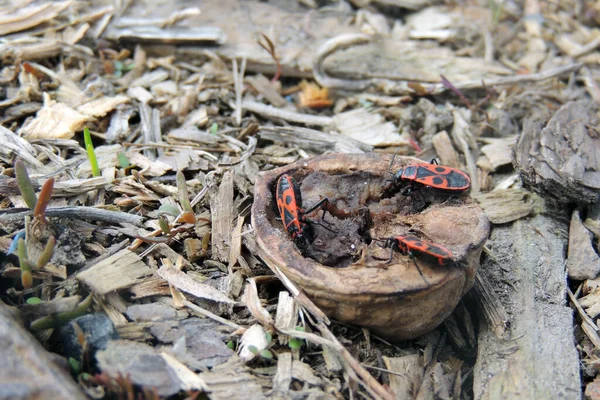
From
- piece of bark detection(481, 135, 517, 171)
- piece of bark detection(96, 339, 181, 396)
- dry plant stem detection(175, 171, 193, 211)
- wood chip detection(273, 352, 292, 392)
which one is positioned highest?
dry plant stem detection(175, 171, 193, 211)

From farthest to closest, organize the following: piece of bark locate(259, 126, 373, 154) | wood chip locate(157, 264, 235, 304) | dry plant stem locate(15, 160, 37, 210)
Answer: piece of bark locate(259, 126, 373, 154) < wood chip locate(157, 264, 235, 304) < dry plant stem locate(15, 160, 37, 210)

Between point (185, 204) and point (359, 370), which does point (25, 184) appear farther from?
point (359, 370)

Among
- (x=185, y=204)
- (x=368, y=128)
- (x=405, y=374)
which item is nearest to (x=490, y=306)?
(x=405, y=374)

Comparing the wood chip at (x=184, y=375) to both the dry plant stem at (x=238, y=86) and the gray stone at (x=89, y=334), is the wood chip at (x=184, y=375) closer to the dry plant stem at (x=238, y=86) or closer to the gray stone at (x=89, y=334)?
the gray stone at (x=89, y=334)

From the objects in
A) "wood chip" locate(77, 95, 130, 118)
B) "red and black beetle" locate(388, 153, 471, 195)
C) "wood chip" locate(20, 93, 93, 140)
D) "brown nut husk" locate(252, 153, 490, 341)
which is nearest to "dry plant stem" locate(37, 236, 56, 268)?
"brown nut husk" locate(252, 153, 490, 341)

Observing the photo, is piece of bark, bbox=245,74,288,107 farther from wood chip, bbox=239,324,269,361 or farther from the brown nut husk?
wood chip, bbox=239,324,269,361

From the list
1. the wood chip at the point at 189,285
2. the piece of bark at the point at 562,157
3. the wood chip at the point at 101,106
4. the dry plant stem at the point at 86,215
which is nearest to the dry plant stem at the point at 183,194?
the dry plant stem at the point at 86,215

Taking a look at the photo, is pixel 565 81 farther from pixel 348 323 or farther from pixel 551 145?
pixel 348 323
